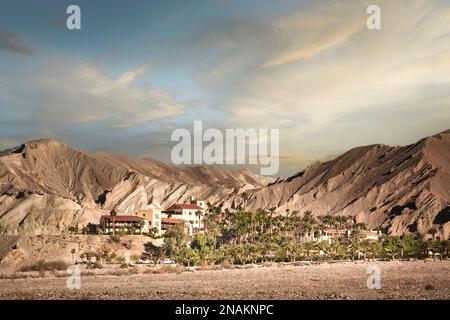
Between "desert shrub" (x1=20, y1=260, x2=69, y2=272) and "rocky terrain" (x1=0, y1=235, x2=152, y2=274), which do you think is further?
"rocky terrain" (x1=0, y1=235, x2=152, y2=274)

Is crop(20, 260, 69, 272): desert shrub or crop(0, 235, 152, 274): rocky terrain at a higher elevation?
crop(0, 235, 152, 274): rocky terrain

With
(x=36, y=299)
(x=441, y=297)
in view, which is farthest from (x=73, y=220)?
(x=441, y=297)

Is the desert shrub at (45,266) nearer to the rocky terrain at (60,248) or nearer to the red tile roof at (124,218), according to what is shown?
the rocky terrain at (60,248)

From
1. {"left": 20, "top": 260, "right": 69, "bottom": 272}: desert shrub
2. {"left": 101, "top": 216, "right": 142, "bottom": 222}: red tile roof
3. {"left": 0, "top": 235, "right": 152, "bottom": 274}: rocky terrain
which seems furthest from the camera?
{"left": 101, "top": 216, "right": 142, "bottom": 222}: red tile roof

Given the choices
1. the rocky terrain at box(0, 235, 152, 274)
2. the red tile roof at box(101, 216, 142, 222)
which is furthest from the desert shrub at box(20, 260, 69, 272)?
the red tile roof at box(101, 216, 142, 222)

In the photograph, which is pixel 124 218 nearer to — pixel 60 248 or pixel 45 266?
pixel 60 248

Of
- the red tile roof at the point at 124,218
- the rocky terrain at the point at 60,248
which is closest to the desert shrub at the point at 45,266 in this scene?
the rocky terrain at the point at 60,248

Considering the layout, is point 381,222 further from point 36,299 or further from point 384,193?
point 36,299

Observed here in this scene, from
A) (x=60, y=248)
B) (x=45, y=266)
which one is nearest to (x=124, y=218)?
(x=60, y=248)

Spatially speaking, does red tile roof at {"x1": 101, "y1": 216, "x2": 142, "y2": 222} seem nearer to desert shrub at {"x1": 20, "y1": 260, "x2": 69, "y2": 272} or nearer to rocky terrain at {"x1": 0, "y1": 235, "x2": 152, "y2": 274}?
rocky terrain at {"x1": 0, "y1": 235, "x2": 152, "y2": 274}
